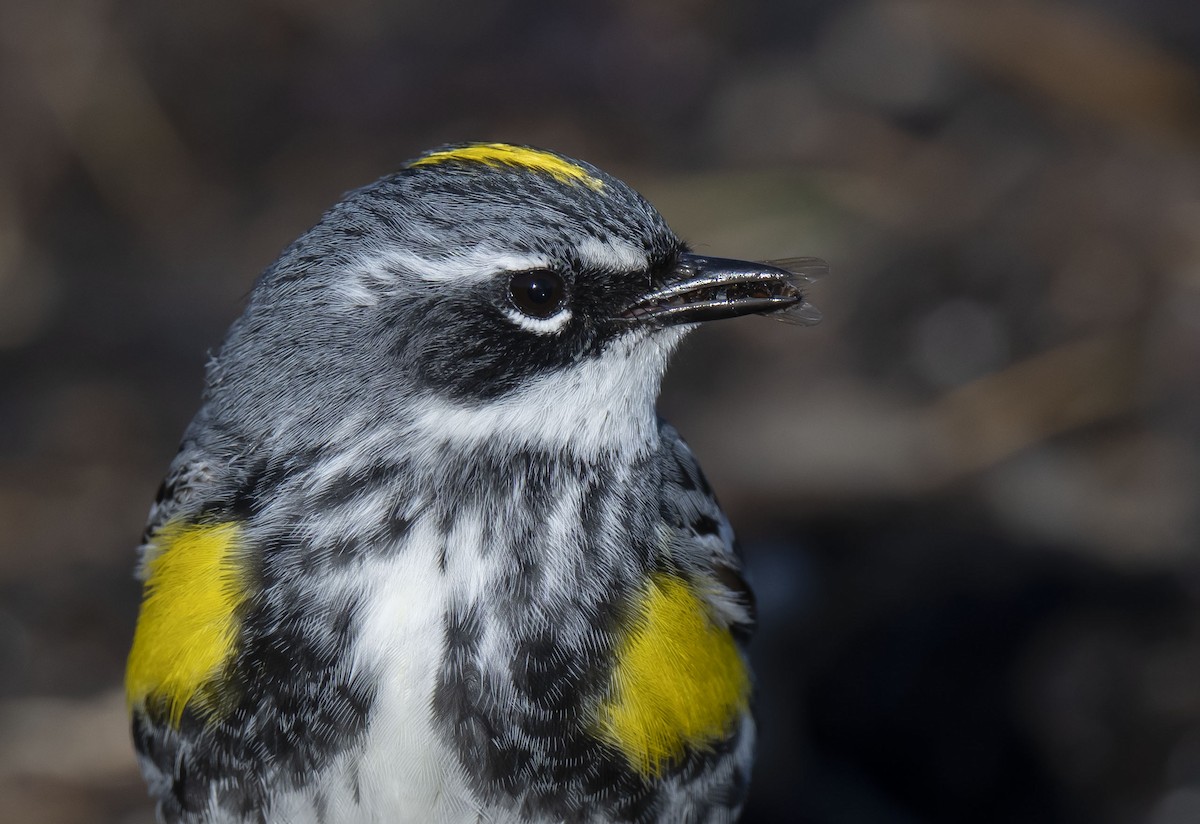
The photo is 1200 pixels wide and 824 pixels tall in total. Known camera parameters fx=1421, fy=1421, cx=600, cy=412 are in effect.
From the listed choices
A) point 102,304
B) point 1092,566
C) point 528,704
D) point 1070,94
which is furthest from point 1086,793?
point 102,304

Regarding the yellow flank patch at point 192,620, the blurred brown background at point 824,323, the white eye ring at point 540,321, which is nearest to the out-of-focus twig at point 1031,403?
the blurred brown background at point 824,323

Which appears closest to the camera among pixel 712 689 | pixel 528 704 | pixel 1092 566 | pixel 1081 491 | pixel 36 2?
pixel 528 704

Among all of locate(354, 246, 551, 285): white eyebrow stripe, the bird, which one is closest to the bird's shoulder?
the bird

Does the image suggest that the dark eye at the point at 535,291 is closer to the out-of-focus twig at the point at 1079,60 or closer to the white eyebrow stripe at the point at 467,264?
the white eyebrow stripe at the point at 467,264

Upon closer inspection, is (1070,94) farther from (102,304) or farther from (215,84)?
(102,304)

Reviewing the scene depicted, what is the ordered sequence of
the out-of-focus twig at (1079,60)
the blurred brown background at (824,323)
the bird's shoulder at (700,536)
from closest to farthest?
the bird's shoulder at (700,536) < the blurred brown background at (824,323) < the out-of-focus twig at (1079,60)

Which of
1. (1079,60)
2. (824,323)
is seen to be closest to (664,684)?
(824,323)
